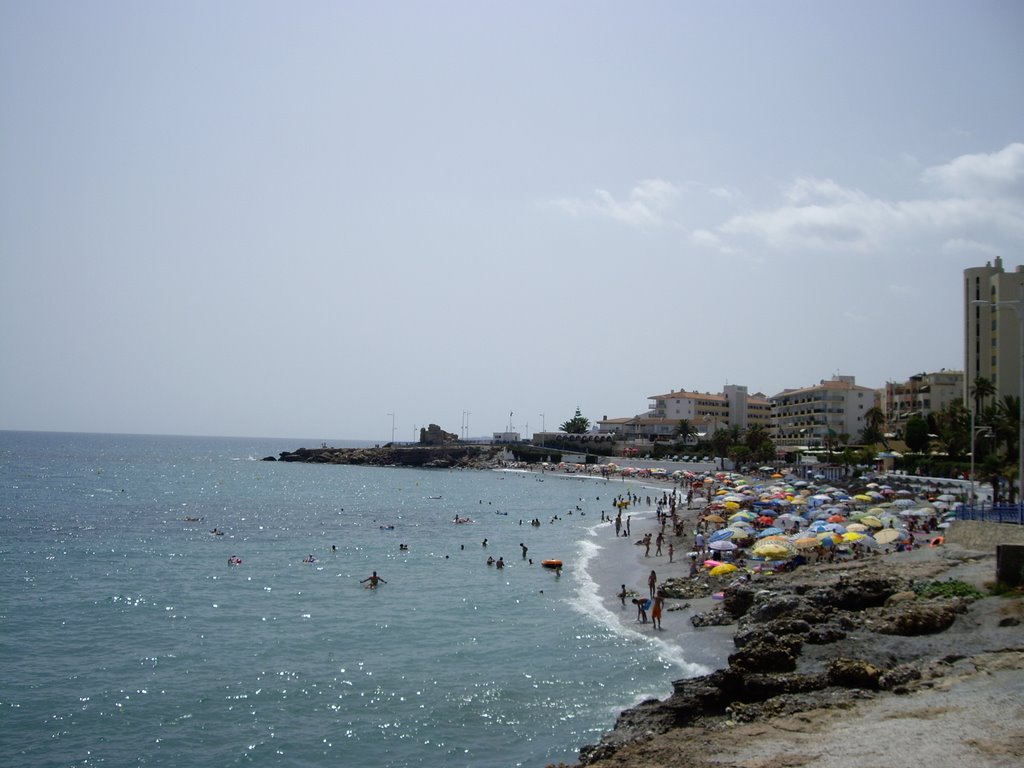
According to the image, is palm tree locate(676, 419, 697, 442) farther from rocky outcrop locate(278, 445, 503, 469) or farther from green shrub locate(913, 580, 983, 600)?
green shrub locate(913, 580, 983, 600)

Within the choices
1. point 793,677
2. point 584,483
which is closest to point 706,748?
point 793,677

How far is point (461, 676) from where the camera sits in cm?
2028

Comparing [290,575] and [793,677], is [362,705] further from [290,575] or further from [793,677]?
[290,575]

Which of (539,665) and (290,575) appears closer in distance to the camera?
(539,665)

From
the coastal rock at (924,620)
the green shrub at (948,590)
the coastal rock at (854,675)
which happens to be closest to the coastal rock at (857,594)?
the green shrub at (948,590)

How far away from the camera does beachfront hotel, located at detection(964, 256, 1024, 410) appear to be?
229 ft

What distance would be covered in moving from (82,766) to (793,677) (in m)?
13.4

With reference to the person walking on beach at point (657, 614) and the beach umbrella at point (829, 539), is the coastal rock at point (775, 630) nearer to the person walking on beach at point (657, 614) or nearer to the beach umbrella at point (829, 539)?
the person walking on beach at point (657, 614)

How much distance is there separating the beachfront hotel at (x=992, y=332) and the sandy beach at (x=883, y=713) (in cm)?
5619

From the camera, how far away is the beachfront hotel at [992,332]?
6969cm

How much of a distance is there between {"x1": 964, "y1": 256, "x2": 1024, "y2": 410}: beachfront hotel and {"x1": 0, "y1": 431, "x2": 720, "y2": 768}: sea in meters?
44.0

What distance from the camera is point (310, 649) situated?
2286 centimetres

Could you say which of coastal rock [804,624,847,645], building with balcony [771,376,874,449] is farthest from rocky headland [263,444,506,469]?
coastal rock [804,624,847,645]

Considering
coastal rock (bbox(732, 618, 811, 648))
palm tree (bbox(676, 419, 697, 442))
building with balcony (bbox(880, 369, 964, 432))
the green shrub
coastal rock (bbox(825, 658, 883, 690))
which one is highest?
building with balcony (bbox(880, 369, 964, 432))
